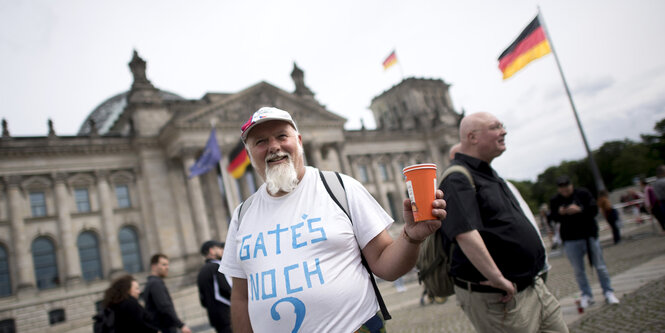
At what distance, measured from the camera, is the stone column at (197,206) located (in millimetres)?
28719

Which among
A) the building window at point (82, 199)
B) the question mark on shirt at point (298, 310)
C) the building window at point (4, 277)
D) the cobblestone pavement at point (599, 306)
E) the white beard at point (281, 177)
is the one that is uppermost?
the building window at point (82, 199)

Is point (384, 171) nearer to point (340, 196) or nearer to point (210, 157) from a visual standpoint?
point (210, 157)

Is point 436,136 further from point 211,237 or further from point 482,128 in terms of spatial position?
point 482,128

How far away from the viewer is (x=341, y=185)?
2502 millimetres

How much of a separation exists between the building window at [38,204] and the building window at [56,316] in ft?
20.4

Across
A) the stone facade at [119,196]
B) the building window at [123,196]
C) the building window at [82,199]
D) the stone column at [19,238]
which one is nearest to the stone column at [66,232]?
the stone facade at [119,196]

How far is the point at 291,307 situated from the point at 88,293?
2852 centimetres

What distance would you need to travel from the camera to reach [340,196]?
2428 millimetres

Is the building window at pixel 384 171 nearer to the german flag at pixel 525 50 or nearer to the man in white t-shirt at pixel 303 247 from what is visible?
the german flag at pixel 525 50

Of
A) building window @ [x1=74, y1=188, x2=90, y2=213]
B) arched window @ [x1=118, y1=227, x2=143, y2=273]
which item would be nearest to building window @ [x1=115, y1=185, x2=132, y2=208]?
arched window @ [x1=118, y1=227, x2=143, y2=273]

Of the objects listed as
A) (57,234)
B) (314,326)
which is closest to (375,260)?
(314,326)

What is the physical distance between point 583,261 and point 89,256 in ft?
94.9

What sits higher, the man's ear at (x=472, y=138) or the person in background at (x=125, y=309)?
the man's ear at (x=472, y=138)

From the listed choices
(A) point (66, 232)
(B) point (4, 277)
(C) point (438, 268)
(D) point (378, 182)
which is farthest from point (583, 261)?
(D) point (378, 182)
